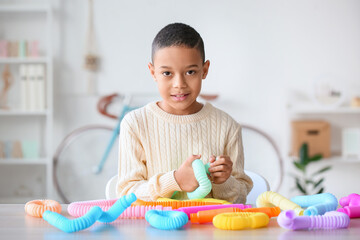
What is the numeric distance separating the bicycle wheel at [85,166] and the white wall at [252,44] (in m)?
0.40

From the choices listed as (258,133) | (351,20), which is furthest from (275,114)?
(351,20)

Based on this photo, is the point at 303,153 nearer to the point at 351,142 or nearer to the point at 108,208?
the point at 351,142

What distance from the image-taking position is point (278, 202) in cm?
97

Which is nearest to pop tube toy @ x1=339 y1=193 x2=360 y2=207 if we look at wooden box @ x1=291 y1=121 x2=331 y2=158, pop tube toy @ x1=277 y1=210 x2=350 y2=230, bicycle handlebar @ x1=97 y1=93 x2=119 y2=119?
pop tube toy @ x1=277 y1=210 x2=350 y2=230

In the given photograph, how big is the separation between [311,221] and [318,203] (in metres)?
0.18

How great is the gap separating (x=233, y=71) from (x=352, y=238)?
3.13 m

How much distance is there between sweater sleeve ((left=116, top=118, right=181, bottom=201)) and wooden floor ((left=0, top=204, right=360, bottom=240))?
0.25 meters

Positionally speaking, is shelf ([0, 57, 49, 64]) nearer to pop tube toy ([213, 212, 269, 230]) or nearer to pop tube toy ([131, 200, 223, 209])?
pop tube toy ([131, 200, 223, 209])

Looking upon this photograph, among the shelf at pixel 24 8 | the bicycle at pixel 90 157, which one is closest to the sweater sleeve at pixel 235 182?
the bicycle at pixel 90 157

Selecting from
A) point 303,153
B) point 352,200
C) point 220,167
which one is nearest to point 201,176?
point 220,167

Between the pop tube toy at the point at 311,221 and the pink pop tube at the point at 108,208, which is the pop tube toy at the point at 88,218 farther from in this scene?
the pop tube toy at the point at 311,221

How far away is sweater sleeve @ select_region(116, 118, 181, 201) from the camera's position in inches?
44.5

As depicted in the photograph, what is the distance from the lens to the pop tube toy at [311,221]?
0.80 metres

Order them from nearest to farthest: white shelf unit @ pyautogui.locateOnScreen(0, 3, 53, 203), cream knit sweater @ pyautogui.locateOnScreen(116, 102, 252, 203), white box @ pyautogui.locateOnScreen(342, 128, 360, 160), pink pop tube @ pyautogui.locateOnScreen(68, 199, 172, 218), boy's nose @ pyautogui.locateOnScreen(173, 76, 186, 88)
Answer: pink pop tube @ pyautogui.locateOnScreen(68, 199, 172, 218) < boy's nose @ pyautogui.locateOnScreen(173, 76, 186, 88) < cream knit sweater @ pyautogui.locateOnScreen(116, 102, 252, 203) < white box @ pyautogui.locateOnScreen(342, 128, 360, 160) < white shelf unit @ pyautogui.locateOnScreen(0, 3, 53, 203)
